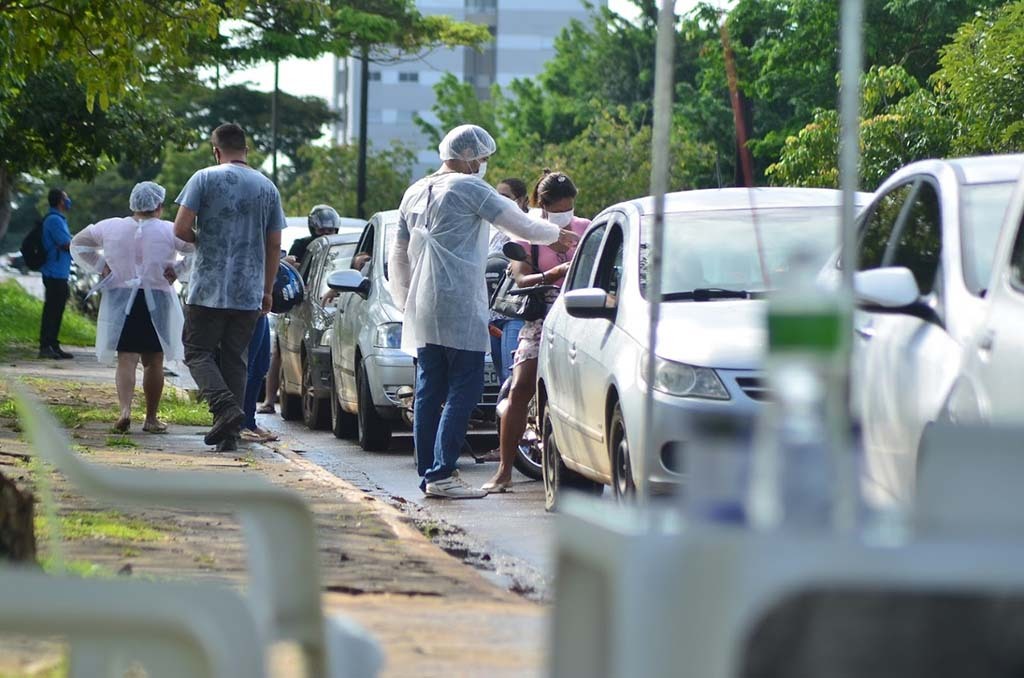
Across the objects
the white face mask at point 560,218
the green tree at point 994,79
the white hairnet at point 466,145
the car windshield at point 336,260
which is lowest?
the car windshield at point 336,260

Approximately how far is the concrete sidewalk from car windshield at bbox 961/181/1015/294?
69.4 inches

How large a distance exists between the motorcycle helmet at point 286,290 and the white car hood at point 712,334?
20.5 feet

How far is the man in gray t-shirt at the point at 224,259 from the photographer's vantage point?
40.8 ft

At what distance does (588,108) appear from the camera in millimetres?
67875

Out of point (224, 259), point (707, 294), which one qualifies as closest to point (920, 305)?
point (707, 294)

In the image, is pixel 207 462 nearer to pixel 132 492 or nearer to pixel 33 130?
pixel 132 492

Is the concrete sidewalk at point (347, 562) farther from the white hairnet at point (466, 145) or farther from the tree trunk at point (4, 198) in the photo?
the tree trunk at point (4, 198)

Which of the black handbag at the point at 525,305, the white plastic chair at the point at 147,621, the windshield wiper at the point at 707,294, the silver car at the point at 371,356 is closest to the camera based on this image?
the white plastic chair at the point at 147,621

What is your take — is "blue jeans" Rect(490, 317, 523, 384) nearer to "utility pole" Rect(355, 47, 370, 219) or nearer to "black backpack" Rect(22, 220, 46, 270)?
"black backpack" Rect(22, 220, 46, 270)

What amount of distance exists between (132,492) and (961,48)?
84.8 ft

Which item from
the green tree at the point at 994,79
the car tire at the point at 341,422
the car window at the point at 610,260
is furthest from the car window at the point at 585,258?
the green tree at the point at 994,79

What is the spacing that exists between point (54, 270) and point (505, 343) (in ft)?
41.6

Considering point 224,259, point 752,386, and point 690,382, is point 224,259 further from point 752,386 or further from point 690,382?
point 752,386

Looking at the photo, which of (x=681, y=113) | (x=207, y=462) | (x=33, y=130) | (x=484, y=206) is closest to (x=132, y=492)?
(x=484, y=206)
